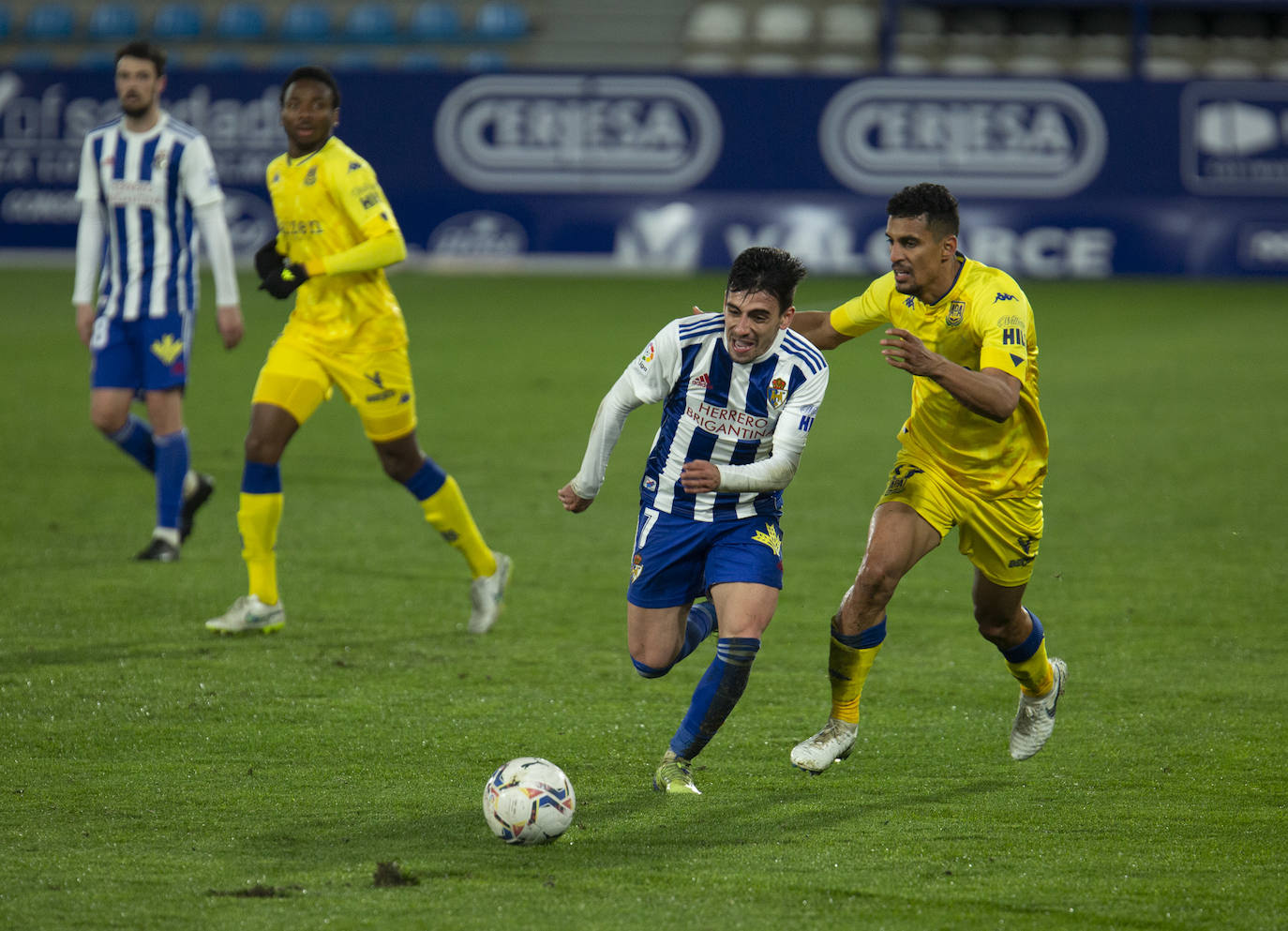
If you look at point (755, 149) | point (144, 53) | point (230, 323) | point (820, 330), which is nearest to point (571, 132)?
point (755, 149)

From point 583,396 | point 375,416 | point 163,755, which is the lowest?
point 583,396

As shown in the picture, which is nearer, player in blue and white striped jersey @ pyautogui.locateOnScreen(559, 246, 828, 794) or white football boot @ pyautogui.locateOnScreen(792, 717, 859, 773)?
player in blue and white striped jersey @ pyautogui.locateOnScreen(559, 246, 828, 794)

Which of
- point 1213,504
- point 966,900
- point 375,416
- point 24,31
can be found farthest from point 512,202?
point 966,900

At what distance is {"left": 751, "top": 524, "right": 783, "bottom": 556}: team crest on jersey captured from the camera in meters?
4.74

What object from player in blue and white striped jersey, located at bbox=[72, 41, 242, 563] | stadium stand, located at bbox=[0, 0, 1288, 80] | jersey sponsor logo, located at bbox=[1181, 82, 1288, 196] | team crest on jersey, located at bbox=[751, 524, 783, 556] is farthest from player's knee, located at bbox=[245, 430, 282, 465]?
stadium stand, located at bbox=[0, 0, 1288, 80]

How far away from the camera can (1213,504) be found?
9180 mm

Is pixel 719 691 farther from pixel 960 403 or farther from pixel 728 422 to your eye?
pixel 960 403

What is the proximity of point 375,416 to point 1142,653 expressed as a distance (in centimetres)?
319

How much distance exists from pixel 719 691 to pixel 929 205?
5.15 feet

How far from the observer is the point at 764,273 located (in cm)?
457

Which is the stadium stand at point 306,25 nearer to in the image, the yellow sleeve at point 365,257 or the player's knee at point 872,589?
the yellow sleeve at point 365,257

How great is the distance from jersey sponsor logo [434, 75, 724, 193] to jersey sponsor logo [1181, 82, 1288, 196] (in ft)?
20.6

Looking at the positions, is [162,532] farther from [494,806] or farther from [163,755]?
[494,806]

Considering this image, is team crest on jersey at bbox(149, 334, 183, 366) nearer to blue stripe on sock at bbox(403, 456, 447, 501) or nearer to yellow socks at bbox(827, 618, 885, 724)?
blue stripe on sock at bbox(403, 456, 447, 501)
